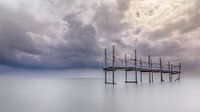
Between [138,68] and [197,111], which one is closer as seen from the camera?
[197,111]

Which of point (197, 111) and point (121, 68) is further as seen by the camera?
point (121, 68)

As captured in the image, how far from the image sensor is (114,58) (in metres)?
42.4

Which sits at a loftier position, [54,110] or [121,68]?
[121,68]

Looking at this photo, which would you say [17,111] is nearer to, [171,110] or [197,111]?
[171,110]

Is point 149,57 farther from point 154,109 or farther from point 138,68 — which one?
point 154,109

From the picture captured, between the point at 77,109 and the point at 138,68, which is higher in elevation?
the point at 138,68

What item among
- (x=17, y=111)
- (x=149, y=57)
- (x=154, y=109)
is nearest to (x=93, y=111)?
(x=154, y=109)

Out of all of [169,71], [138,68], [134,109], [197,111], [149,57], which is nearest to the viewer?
[197,111]

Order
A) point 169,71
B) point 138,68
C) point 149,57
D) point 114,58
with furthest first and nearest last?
point 169,71, point 149,57, point 138,68, point 114,58

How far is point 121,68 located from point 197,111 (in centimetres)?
2451

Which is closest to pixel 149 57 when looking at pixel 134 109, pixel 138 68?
pixel 138 68

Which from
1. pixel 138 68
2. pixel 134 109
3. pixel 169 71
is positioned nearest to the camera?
pixel 134 109

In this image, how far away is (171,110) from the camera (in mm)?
20250

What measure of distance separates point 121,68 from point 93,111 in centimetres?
2395
